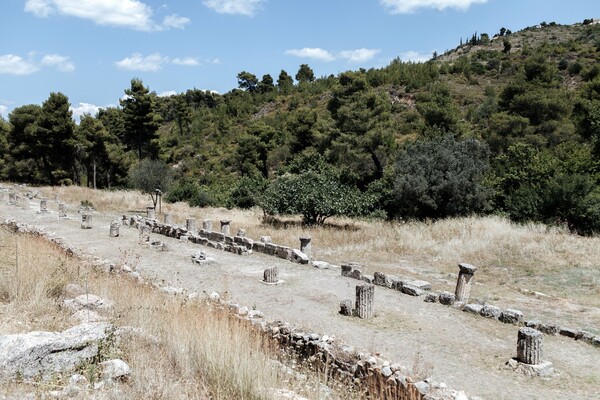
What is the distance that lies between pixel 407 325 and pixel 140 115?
141 feet

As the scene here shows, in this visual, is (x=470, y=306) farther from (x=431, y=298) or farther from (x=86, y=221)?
(x=86, y=221)

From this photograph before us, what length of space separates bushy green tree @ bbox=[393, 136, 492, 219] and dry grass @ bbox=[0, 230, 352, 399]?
1834 cm

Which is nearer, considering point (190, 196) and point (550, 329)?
point (550, 329)

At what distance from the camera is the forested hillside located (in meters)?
25.3

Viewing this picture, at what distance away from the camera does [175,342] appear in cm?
632

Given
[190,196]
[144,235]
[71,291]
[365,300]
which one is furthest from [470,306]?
[190,196]

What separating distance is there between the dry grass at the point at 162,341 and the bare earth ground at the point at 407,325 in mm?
1606

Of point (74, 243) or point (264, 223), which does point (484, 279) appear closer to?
point (264, 223)

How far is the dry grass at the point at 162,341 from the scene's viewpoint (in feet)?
16.8

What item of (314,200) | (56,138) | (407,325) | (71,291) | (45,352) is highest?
(56,138)

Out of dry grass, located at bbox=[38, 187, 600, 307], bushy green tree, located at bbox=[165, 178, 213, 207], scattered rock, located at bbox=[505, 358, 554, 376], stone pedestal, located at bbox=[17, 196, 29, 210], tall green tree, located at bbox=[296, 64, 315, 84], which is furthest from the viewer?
tall green tree, located at bbox=[296, 64, 315, 84]

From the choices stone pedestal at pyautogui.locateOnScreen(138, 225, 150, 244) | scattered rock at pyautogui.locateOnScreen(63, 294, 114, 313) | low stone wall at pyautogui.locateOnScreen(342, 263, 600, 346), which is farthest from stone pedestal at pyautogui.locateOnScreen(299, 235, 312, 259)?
scattered rock at pyautogui.locateOnScreen(63, 294, 114, 313)

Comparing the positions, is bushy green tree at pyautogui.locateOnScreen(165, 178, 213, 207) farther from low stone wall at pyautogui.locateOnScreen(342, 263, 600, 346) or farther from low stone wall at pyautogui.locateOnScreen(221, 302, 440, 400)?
low stone wall at pyautogui.locateOnScreen(221, 302, 440, 400)

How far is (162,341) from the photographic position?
6480 mm
